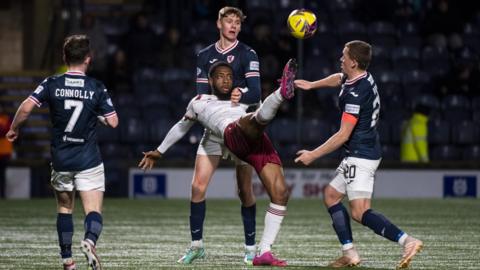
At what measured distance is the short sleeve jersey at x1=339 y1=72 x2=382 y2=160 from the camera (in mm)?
8984

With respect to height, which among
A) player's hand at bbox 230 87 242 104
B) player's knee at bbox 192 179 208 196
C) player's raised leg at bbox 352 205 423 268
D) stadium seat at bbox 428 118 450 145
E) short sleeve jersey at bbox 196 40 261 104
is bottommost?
stadium seat at bbox 428 118 450 145

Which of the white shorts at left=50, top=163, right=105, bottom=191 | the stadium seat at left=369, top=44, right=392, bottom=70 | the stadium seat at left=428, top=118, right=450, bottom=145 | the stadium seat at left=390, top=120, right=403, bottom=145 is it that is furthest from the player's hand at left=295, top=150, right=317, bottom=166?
the stadium seat at left=369, top=44, right=392, bottom=70

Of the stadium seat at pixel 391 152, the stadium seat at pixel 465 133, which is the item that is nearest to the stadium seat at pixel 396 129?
the stadium seat at pixel 391 152

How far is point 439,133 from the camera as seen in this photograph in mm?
22281

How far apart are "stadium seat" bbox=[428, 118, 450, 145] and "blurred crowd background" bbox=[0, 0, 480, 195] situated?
20 millimetres

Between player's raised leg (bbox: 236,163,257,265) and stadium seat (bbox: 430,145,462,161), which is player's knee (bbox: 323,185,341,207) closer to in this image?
player's raised leg (bbox: 236,163,257,265)

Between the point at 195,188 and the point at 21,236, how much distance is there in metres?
3.39

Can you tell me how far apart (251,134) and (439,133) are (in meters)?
13.9

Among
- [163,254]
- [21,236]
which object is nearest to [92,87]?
[163,254]

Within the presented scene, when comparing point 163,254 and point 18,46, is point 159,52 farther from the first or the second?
point 163,254

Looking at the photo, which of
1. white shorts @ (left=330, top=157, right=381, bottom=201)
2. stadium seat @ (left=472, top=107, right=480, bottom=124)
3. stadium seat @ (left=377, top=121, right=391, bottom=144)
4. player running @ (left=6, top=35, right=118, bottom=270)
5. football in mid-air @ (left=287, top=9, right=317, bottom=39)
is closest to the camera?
player running @ (left=6, top=35, right=118, bottom=270)

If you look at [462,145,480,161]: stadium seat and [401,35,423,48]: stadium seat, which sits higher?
[401,35,423,48]: stadium seat

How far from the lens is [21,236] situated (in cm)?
1252

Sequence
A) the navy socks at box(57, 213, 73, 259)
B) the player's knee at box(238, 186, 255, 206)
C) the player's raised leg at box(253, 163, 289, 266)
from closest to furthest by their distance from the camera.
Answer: the navy socks at box(57, 213, 73, 259) < the player's raised leg at box(253, 163, 289, 266) < the player's knee at box(238, 186, 255, 206)
